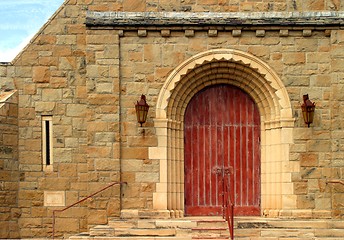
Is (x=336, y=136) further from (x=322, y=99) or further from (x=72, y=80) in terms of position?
(x=72, y=80)

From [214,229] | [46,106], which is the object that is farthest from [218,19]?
[214,229]

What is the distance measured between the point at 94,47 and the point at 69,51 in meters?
0.79

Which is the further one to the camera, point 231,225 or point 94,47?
point 94,47

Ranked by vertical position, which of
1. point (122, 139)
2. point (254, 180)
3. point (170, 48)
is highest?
point (170, 48)

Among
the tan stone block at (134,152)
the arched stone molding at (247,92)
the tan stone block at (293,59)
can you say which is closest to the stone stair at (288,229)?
the arched stone molding at (247,92)

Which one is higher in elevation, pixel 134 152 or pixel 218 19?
pixel 218 19

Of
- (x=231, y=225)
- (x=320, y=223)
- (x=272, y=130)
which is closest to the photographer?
(x=231, y=225)

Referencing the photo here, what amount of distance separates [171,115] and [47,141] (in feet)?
8.71

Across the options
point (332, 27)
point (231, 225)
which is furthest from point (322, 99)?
point (231, 225)

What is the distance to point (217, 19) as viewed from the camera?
39.9 ft

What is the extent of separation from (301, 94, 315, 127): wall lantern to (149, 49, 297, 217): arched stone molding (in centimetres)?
27

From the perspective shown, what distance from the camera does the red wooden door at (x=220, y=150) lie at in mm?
12836

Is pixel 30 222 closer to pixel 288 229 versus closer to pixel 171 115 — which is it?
pixel 171 115

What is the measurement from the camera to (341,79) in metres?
12.2
